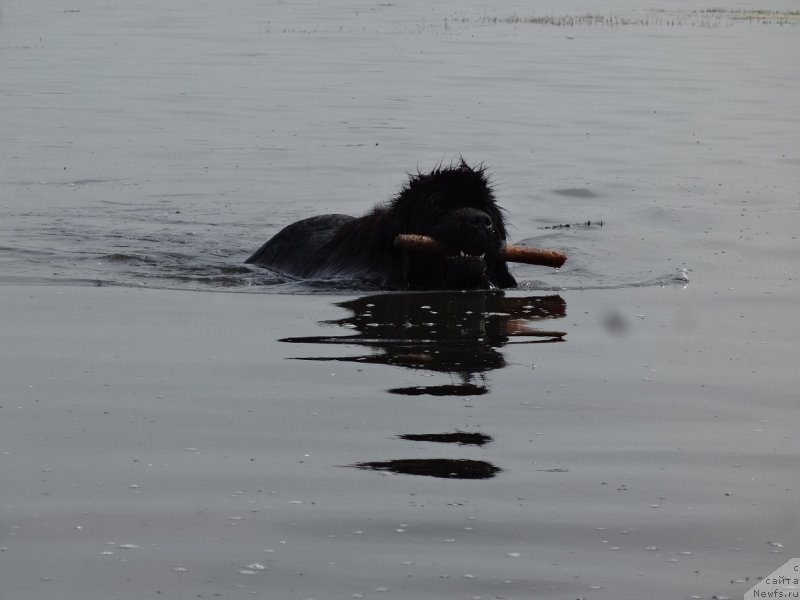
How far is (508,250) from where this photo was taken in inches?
407

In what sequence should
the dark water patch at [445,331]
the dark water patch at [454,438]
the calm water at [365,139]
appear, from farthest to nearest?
the calm water at [365,139]
the dark water patch at [445,331]
the dark water patch at [454,438]

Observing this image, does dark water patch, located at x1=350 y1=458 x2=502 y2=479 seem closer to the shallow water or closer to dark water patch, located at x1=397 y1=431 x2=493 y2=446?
the shallow water

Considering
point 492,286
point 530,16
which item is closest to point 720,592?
point 492,286

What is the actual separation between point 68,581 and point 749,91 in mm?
22610

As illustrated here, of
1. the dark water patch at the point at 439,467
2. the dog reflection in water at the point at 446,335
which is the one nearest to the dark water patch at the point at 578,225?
the dog reflection in water at the point at 446,335

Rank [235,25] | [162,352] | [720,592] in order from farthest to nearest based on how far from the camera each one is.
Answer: [235,25] → [162,352] → [720,592]

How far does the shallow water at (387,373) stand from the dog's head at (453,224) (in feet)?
1.03

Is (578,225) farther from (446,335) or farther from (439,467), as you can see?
(439,467)

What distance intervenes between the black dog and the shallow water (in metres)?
0.30

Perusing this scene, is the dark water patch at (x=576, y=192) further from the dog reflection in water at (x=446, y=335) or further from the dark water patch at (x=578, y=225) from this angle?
the dog reflection in water at (x=446, y=335)

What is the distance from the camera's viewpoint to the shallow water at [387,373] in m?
5.15

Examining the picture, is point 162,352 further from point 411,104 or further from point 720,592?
point 411,104

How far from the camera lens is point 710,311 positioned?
971 cm

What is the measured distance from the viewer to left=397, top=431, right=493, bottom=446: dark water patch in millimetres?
6418
